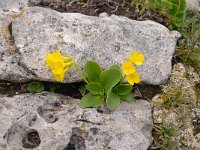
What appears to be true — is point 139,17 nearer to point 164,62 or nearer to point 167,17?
point 167,17

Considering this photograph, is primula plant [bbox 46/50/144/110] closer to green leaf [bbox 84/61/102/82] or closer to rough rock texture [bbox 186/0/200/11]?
green leaf [bbox 84/61/102/82]

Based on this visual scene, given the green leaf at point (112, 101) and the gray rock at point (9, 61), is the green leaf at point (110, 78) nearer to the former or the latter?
the green leaf at point (112, 101)

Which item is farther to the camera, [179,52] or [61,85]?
[179,52]

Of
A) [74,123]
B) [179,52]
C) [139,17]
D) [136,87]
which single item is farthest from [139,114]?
[139,17]

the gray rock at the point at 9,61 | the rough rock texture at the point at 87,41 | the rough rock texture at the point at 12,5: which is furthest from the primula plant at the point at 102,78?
the rough rock texture at the point at 12,5

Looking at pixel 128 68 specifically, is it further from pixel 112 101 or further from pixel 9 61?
pixel 9 61

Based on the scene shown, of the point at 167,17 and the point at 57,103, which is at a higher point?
the point at 167,17

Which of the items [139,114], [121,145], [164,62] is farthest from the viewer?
[164,62]
